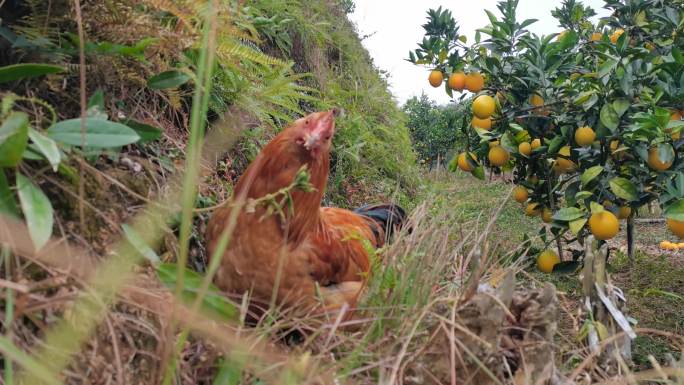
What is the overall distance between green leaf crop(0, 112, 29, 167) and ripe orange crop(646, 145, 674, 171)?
6.80 feet

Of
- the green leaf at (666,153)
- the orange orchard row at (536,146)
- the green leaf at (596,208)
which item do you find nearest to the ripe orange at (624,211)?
the orange orchard row at (536,146)

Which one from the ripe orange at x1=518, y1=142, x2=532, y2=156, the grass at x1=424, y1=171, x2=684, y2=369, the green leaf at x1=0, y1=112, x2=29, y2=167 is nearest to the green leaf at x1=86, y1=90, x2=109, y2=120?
the green leaf at x1=0, y1=112, x2=29, y2=167

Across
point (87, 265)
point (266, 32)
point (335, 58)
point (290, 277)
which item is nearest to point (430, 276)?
point (290, 277)

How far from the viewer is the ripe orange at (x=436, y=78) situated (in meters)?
3.14

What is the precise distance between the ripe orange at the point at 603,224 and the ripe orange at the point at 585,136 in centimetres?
35

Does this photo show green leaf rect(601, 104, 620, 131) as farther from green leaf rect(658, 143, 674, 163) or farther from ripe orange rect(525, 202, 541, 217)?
ripe orange rect(525, 202, 541, 217)

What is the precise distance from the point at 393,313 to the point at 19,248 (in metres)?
0.75

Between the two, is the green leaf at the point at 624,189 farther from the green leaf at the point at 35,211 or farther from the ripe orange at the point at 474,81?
the green leaf at the point at 35,211

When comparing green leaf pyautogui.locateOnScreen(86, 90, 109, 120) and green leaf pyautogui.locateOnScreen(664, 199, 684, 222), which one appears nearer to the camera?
green leaf pyautogui.locateOnScreen(86, 90, 109, 120)

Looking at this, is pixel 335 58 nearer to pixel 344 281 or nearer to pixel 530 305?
pixel 344 281

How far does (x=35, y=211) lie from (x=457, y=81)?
95.0 inches

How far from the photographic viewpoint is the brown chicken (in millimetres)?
1551

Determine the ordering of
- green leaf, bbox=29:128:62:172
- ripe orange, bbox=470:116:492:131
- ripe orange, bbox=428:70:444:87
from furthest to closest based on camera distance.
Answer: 1. ripe orange, bbox=428:70:444:87
2. ripe orange, bbox=470:116:492:131
3. green leaf, bbox=29:128:62:172

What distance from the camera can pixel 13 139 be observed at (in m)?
0.92
